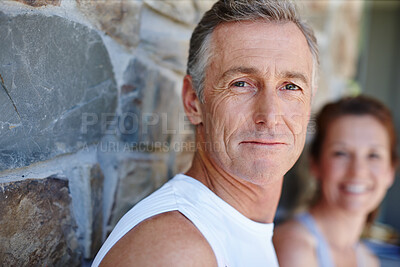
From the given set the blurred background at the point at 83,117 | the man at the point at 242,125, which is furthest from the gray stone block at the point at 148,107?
the man at the point at 242,125

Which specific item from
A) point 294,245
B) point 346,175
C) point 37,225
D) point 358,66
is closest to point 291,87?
point 37,225

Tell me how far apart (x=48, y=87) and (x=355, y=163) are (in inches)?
69.6

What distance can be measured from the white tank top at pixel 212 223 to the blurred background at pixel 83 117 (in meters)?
0.23

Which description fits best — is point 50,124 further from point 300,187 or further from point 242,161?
point 300,187

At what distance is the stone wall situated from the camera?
1047mm

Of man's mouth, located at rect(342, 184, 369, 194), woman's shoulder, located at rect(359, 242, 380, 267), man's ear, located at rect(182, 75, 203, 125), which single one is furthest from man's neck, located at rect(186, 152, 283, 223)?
woman's shoulder, located at rect(359, 242, 380, 267)

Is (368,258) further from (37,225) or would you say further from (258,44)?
(37,225)

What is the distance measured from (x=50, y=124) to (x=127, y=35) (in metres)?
0.49

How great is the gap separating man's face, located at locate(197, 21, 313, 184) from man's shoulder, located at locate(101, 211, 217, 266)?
0.28 meters

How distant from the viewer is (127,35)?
1.47 meters

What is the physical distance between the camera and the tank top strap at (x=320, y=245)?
2.19m

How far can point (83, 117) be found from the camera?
1303 mm

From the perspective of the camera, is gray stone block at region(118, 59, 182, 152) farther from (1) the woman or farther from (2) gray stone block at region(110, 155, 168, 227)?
(1) the woman

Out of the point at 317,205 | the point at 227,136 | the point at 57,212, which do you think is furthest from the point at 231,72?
the point at 317,205
